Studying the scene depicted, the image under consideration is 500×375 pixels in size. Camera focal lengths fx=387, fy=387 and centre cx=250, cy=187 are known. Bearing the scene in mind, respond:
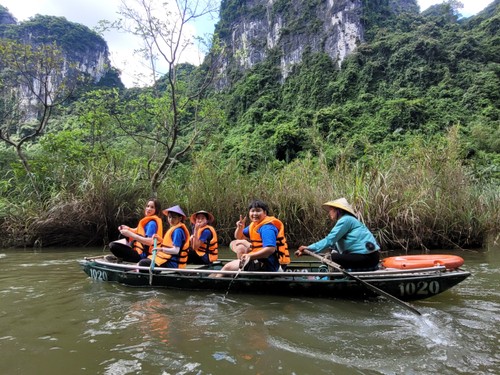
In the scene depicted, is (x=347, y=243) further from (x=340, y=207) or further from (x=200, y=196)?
(x=200, y=196)

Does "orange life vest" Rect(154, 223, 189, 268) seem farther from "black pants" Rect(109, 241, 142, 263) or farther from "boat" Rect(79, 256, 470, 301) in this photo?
"black pants" Rect(109, 241, 142, 263)

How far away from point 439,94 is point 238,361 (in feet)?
133

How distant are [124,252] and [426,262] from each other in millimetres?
4114

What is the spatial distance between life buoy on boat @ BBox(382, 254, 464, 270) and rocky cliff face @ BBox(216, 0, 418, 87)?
44495 mm

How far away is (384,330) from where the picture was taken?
3338 millimetres

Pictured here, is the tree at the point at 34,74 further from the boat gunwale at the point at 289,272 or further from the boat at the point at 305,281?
the boat at the point at 305,281

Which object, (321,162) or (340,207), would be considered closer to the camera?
(340,207)

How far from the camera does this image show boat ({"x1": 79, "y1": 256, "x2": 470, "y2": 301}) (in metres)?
4.16

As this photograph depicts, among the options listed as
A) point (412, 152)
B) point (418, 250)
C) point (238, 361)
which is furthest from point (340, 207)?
point (412, 152)

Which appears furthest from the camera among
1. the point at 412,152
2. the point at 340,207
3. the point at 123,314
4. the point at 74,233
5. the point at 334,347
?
the point at 74,233

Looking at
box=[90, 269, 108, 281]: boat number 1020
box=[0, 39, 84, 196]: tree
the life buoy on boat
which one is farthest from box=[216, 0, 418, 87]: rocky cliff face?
the life buoy on boat

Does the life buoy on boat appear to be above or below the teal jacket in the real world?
below

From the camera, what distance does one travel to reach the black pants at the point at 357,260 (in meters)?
4.41

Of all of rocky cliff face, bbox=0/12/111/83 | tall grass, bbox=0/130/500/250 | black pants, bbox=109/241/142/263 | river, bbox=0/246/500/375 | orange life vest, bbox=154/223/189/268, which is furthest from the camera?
rocky cliff face, bbox=0/12/111/83
